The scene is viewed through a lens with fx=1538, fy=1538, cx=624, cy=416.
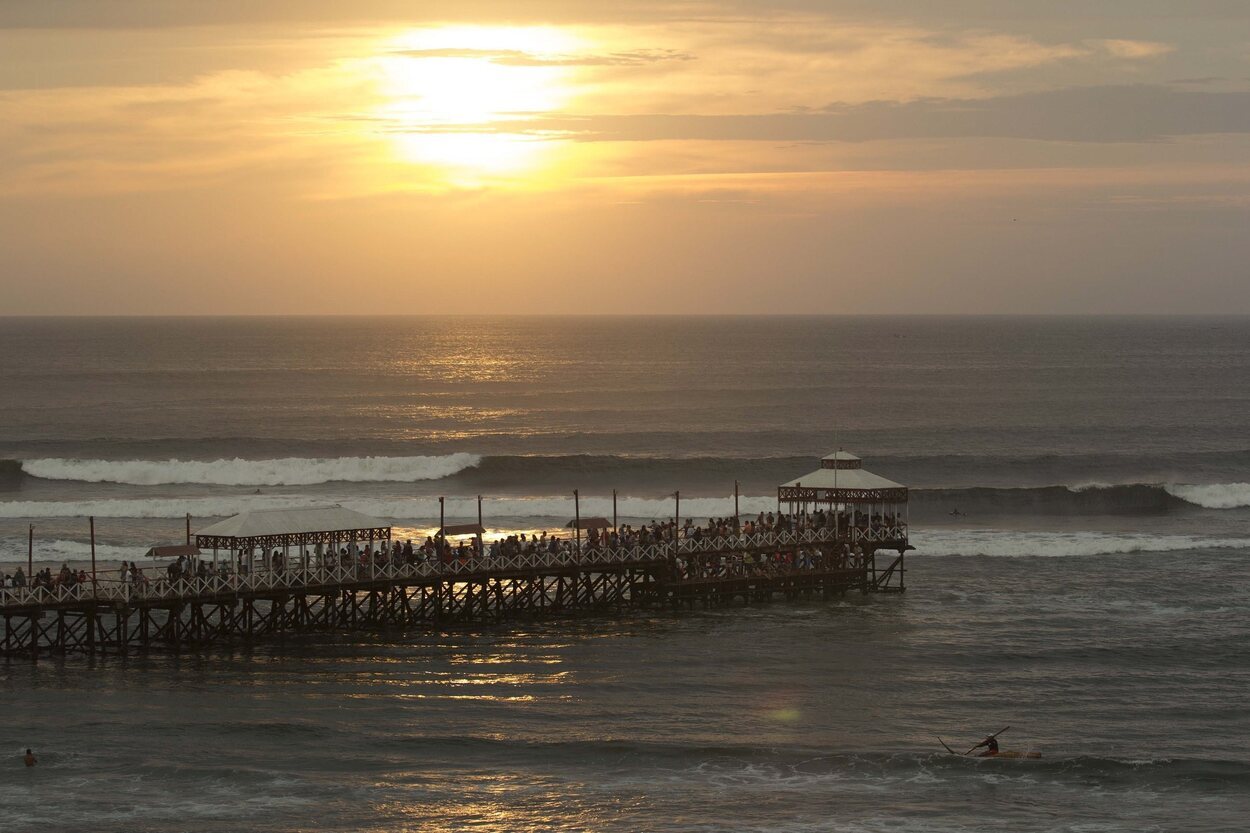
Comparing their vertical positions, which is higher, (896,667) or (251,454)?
(251,454)

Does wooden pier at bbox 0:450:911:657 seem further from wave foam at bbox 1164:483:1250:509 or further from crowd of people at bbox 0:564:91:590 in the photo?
wave foam at bbox 1164:483:1250:509

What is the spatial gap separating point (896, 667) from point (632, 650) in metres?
6.30

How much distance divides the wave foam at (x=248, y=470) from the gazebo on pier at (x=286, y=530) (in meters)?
36.3

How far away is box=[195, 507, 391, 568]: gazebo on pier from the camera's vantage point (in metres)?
37.1

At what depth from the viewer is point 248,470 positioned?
2987 inches

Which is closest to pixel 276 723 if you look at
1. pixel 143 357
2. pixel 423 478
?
pixel 423 478

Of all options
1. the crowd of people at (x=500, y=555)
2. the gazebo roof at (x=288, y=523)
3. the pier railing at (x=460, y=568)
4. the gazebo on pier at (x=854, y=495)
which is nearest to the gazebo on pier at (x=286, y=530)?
the gazebo roof at (x=288, y=523)

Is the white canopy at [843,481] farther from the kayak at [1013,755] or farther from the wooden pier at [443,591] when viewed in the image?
the kayak at [1013,755]

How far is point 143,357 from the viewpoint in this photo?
173625 mm

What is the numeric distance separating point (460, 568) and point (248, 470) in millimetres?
38460

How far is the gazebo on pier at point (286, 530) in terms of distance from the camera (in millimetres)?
37125

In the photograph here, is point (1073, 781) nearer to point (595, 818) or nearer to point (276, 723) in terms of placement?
point (595, 818)

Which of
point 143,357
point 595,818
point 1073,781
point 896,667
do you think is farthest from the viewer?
point 143,357

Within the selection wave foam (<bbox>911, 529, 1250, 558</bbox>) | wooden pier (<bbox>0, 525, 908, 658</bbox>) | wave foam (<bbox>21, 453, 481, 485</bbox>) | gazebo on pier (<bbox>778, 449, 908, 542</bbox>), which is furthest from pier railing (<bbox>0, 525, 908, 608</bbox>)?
wave foam (<bbox>21, 453, 481, 485</bbox>)
